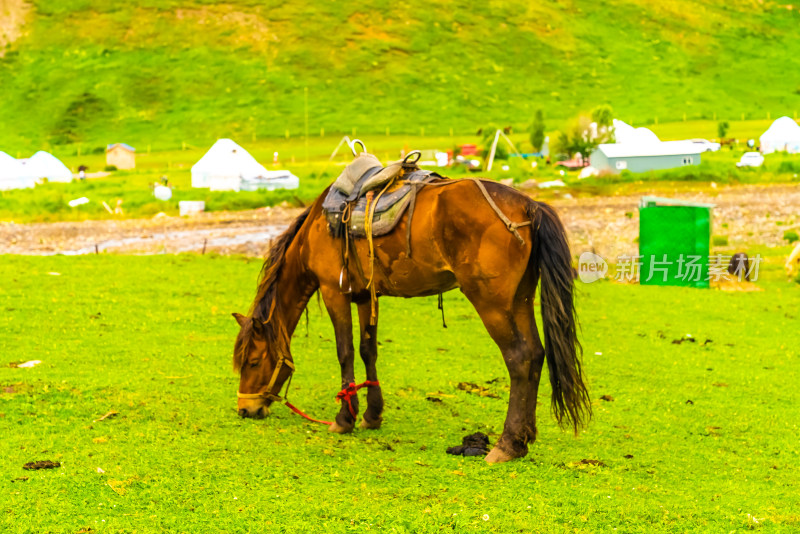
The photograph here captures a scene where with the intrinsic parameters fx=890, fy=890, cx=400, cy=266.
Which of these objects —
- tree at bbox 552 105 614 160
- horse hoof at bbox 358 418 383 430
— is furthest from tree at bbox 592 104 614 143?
horse hoof at bbox 358 418 383 430

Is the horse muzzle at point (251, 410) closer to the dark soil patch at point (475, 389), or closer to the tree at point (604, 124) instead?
the dark soil patch at point (475, 389)

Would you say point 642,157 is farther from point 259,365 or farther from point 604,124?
point 259,365

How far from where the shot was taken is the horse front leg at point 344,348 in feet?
28.2

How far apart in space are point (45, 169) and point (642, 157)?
120 ft

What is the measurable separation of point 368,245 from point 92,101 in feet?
297

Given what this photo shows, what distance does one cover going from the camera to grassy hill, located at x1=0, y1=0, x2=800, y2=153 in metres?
86.6

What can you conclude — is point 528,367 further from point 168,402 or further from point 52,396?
→ point 52,396

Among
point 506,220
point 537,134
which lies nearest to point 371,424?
point 506,220

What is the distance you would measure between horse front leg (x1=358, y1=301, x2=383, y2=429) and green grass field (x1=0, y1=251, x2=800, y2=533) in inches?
6.4

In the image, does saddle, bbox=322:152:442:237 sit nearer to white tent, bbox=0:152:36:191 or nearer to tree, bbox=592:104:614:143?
white tent, bbox=0:152:36:191

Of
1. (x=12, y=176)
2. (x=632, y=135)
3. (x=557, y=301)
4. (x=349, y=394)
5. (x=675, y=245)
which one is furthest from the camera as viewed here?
(x=632, y=135)

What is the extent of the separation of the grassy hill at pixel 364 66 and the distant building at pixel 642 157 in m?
28.5

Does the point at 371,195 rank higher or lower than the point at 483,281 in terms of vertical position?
higher

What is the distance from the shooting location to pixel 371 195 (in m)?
8.44
